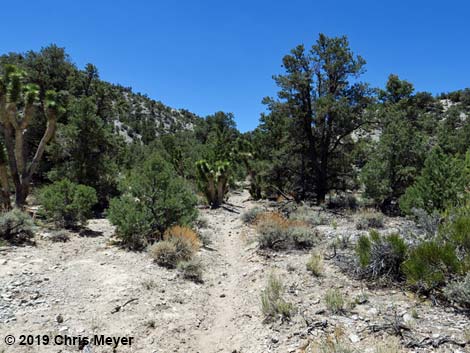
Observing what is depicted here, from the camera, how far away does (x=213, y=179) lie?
20.5 m

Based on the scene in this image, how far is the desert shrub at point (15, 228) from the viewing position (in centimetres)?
921

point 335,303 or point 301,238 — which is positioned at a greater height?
point 301,238

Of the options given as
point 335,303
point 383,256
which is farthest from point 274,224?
point 335,303

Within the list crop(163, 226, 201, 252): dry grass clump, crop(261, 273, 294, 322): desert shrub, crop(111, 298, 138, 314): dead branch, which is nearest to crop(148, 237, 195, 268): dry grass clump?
crop(163, 226, 201, 252): dry grass clump

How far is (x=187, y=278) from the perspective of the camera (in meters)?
7.72

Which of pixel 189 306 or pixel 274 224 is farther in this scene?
pixel 274 224

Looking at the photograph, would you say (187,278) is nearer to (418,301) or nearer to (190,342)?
(190,342)

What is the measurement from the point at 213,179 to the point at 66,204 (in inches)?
398

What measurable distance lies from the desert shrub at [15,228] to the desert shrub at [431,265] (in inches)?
402

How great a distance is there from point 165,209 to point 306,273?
5.23m

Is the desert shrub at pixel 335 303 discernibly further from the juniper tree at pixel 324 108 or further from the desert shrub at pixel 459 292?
the juniper tree at pixel 324 108

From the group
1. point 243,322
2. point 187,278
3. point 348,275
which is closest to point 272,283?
point 243,322

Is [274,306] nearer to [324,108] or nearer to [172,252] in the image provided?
[172,252]

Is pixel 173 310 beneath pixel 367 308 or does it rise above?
beneath
